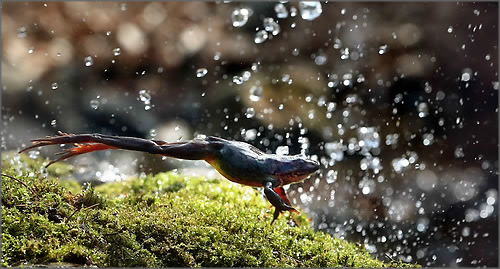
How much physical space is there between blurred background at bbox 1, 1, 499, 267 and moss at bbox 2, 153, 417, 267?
135 inches

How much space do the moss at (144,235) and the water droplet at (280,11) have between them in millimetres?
5839

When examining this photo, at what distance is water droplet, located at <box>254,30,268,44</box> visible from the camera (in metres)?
8.50

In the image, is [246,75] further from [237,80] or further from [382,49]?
[382,49]

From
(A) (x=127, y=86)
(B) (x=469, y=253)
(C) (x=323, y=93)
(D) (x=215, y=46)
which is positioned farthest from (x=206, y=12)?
(B) (x=469, y=253)

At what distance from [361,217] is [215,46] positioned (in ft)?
13.1

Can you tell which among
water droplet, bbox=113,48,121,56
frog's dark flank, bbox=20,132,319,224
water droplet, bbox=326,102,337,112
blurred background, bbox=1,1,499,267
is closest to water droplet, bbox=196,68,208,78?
blurred background, bbox=1,1,499,267

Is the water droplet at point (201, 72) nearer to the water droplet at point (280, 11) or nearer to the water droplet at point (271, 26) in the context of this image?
the water droplet at point (271, 26)

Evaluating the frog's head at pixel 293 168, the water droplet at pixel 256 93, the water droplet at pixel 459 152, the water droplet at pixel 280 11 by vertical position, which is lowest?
the frog's head at pixel 293 168

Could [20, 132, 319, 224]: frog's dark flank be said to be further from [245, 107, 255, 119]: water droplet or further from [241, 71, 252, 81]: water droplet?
[241, 71, 252, 81]: water droplet

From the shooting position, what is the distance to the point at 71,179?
5199 mm

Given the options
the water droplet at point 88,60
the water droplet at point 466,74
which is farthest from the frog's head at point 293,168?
the water droplet at point 88,60

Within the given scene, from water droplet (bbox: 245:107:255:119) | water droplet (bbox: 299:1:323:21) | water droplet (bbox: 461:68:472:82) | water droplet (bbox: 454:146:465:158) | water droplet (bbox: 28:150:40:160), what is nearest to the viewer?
water droplet (bbox: 28:150:40:160)

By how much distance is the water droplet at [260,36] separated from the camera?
335 inches

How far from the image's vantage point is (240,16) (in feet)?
28.8
